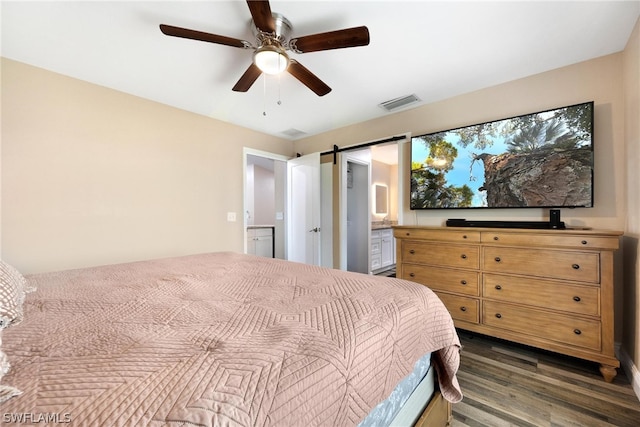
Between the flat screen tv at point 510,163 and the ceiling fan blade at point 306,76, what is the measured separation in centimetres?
140

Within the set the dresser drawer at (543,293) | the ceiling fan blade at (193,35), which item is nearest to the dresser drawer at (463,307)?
the dresser drawer at (543,293)

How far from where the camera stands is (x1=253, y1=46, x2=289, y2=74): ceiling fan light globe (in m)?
1.70

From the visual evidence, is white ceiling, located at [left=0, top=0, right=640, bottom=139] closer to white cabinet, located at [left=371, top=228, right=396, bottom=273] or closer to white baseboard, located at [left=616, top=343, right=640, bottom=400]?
white baseboard, located at [left=616, top=343, right=640, bottom=400]

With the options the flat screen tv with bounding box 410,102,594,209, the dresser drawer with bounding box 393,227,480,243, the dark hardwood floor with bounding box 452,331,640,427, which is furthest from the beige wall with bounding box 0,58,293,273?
the dark hardwood floor with bounding box 452,331,640,427

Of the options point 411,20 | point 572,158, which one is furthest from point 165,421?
point 572,158

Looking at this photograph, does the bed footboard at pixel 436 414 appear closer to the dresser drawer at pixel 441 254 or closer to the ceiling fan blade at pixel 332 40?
the dresser drawer at pixel 441 254

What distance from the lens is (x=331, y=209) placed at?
398 cm

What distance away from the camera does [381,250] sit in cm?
527

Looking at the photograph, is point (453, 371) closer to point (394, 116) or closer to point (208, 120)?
point (394, 116)

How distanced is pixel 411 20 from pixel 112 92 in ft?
9.35

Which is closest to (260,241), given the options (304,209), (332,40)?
(304,209)

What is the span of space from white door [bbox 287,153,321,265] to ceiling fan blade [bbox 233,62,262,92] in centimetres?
180

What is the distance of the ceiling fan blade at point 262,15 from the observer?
137 centimetres

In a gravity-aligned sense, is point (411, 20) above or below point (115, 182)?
above
